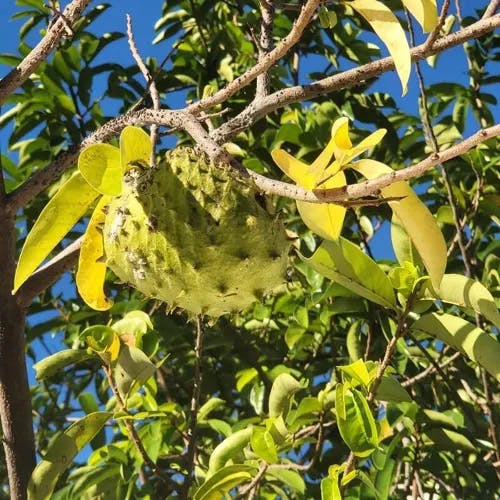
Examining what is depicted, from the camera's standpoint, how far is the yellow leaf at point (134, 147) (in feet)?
3.41

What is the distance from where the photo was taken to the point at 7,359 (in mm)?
1664

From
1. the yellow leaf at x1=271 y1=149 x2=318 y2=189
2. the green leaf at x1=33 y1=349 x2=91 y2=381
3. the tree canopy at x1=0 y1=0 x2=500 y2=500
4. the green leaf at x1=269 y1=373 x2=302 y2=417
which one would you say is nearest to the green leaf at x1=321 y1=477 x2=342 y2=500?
the tree canopy at x1=0 y1=0 x2=500 y2=500

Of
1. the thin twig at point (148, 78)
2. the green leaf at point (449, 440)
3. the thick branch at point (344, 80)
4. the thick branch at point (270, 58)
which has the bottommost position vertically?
the green leaf at point (449, 440)

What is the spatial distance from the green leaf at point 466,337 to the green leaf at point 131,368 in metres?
0.58

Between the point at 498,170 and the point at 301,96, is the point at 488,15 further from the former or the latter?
the point at 498,170

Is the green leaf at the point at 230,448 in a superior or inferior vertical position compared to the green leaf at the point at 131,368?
inferior

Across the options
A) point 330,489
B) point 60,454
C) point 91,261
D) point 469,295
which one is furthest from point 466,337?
point 60,454

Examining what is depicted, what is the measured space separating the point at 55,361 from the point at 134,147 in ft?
2.82

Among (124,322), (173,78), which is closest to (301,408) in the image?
(124,322)

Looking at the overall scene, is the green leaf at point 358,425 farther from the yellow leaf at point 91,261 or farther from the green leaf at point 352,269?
the yellow leaf at point 91,261

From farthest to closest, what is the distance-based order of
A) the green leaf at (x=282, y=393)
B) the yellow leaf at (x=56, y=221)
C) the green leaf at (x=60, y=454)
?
the green leaf at (x=282, y=393)
the green leaf at (x=60, y=454)
the yellow leaf at (x=56, y=221)

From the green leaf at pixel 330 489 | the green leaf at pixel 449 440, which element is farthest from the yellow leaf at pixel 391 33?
the green leaf at pixel 449 440

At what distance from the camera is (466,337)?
1513 millimetres

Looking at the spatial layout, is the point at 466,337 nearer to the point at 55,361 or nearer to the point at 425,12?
the point at 425,12
